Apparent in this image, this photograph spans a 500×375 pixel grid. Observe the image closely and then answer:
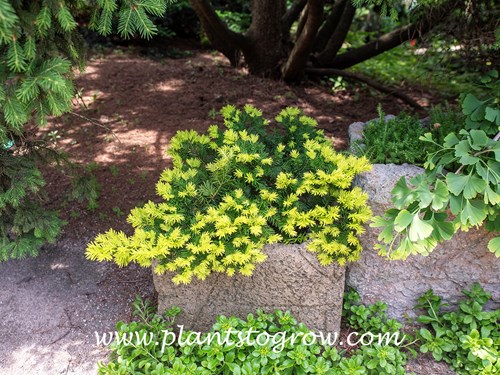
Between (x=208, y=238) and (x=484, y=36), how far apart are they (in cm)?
272

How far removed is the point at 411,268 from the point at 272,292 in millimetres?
963

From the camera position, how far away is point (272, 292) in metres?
2.76

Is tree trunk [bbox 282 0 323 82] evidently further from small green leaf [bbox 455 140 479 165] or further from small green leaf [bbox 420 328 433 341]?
small green leaf [bbox 420 328 433 341]

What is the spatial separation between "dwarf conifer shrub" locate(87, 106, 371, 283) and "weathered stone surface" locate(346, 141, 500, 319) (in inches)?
9.0

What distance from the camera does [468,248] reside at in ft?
9.32

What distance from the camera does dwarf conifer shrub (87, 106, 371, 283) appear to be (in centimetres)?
247

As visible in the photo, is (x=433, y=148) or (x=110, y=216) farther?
(x=110, y=216)

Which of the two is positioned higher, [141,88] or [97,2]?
[97,2]

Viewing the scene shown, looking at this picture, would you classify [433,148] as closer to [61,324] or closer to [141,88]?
[61,324]

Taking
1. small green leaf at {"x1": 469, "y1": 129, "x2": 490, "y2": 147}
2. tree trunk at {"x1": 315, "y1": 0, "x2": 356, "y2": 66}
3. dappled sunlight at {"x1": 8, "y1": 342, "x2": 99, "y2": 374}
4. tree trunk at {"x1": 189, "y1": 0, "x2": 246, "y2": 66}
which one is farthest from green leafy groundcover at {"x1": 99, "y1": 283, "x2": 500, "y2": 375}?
tree trunk at {"x1": 315, "y1": 0, "x2": 356, "y2": 66}

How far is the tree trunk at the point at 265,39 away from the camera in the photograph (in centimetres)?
532

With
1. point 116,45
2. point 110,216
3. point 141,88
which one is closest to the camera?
point 110,216

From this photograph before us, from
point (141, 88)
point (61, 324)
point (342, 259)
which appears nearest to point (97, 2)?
point (342, 259)

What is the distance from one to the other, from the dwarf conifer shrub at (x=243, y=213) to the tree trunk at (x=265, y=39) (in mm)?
3009
